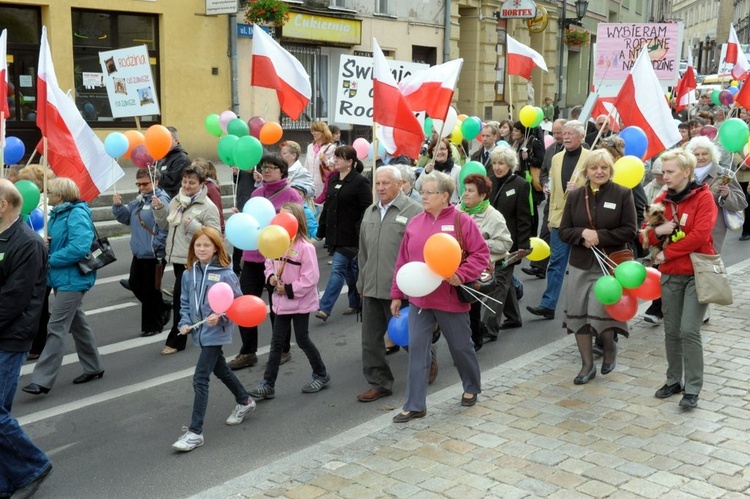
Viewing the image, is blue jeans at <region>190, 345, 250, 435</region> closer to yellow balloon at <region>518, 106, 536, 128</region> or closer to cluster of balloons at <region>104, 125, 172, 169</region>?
cluster of balloons at <region>104, 125, 172, 169</region>

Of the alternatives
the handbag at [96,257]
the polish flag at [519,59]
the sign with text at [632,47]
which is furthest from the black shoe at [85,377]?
the sign with text at [632,47]

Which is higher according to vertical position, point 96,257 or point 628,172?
point 628,172

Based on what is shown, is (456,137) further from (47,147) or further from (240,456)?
(240,456)

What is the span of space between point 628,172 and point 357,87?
4.21 metres

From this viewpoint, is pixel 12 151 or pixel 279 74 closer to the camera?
pixel 12 151

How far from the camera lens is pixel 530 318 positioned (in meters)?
8.91

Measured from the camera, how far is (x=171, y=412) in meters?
6.39

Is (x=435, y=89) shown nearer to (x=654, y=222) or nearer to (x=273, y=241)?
(x=654, y=222)

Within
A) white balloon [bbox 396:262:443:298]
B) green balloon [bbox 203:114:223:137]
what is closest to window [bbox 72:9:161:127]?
green balloon [bbox 203:114:223:137]

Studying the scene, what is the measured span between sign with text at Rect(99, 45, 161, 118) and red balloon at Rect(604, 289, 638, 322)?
5.83 metres

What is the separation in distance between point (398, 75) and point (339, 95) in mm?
788

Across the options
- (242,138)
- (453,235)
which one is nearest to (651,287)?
(453,235)

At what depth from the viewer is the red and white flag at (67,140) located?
7.17 meters

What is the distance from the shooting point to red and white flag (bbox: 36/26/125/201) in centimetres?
717
